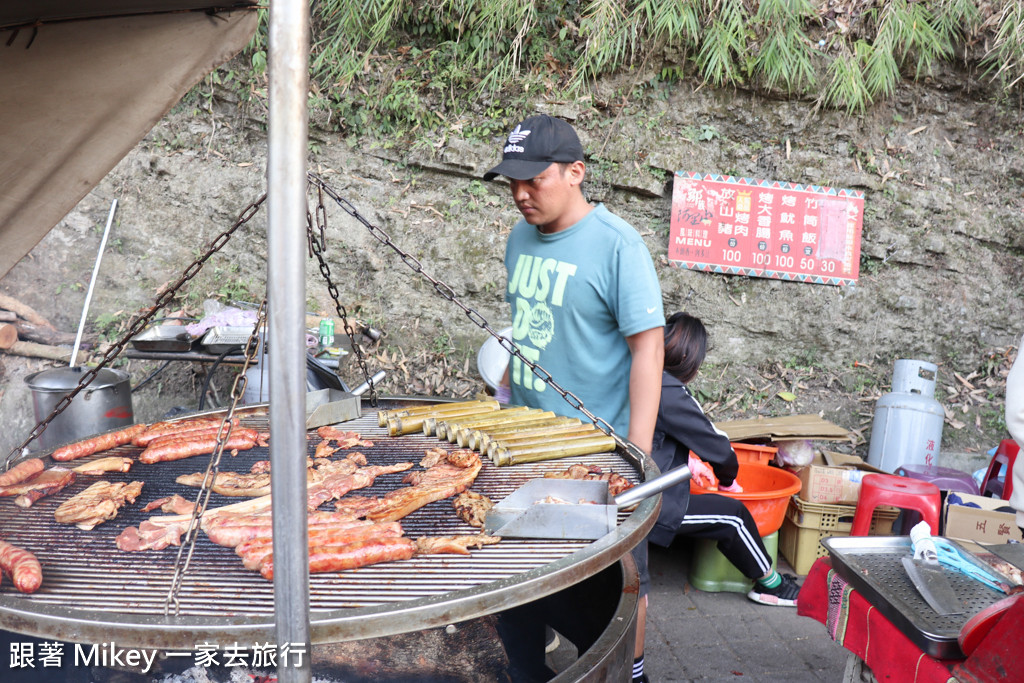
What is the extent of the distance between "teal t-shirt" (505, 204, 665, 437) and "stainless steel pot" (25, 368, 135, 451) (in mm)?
3445

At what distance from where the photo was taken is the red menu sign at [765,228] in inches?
285

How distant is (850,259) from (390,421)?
6167mm

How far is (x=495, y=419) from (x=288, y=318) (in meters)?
2.00

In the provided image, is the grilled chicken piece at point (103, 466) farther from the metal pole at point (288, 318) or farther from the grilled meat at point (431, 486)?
the metal pole at point (288, 318)

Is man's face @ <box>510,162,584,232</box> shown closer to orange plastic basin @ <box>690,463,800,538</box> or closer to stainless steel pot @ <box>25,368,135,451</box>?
orange plastic basin @ <box>690,463,800,538</box>

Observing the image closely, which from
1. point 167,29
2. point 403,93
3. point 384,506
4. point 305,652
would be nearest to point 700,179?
point 403,93

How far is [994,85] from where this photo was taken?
25.7 feet

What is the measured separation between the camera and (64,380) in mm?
5074

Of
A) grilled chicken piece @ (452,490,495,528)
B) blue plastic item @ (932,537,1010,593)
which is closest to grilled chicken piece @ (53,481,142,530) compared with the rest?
grilled chicken piece @ (452,490,495,528)

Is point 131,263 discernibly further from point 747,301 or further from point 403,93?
point 747,301

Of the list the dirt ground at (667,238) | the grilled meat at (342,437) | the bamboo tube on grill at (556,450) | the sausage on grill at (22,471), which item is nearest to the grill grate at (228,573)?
the sausage on grill at (22,471)

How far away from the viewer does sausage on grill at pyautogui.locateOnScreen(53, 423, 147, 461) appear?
9.29 ft

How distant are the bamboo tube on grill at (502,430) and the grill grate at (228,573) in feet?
1.45

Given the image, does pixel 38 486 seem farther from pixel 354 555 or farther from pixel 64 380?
pixel 64 380
